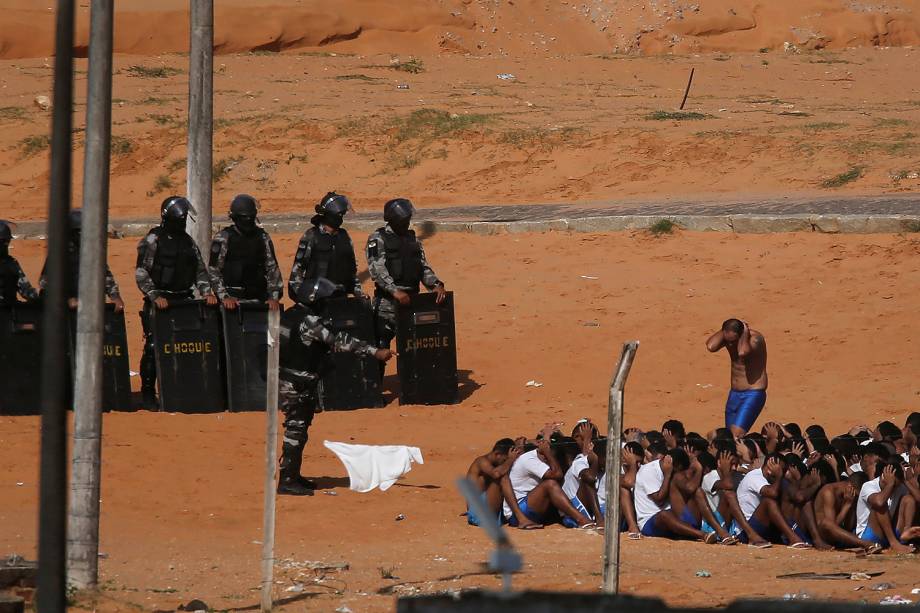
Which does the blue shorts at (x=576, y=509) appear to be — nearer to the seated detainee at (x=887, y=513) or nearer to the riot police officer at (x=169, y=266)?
the seated detainee at (x=887, y=513)

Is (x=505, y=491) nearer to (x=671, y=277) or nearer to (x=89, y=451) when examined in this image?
(x=89, y=451)

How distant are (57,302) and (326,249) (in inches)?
284

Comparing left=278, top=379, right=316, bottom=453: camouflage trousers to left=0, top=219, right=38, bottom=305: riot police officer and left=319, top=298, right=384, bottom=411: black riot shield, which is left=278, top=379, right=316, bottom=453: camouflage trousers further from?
left=0, top=219, right=38, bottom=305: riot police officer

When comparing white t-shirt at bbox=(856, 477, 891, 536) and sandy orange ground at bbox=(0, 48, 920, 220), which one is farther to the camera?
sandy orange ground at bbox=(0, 48, 920, 220)

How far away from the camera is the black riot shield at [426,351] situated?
14.5m

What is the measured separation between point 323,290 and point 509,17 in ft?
128

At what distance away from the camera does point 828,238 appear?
61.8 feet

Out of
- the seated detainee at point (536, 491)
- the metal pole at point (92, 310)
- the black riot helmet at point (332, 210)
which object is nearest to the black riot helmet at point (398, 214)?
the black riot helmet at point (332, 210)

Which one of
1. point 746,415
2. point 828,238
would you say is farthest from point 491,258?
point 746,415

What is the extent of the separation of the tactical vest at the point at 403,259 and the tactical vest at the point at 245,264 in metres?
1.12

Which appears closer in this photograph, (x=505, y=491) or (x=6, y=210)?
(x=505, y=491)

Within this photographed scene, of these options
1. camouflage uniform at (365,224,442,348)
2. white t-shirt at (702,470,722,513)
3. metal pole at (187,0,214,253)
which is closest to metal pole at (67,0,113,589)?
white t-shirt at (702,470,722,513)

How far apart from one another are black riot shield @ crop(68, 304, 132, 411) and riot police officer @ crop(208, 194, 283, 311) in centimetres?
89

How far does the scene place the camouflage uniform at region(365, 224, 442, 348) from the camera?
570 inches
